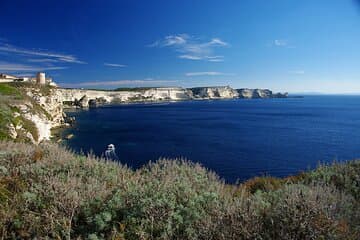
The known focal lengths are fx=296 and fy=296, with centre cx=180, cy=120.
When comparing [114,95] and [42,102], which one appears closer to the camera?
[42,102]

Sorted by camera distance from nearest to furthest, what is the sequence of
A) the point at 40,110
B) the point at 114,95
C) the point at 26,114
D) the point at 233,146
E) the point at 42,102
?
the point at 26,114 → the point at 233,146 → the point at 40,110 → the point at 42,102 → the point at 114,95

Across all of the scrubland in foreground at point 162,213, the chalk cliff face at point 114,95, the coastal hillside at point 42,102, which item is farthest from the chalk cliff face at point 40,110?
the chalk cliff face at point 114,95

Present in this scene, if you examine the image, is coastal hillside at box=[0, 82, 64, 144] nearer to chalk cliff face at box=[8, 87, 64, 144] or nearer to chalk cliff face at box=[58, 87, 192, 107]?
chalk cliff face at box=[8, 87, 64, 144]

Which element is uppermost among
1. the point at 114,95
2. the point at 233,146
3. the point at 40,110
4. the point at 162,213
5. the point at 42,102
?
the point at 114,95

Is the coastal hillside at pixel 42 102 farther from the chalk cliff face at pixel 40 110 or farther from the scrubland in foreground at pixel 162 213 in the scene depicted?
the scrubland in foreground at pixel 162 213

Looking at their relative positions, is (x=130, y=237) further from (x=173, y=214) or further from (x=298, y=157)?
(x=298, y=157)

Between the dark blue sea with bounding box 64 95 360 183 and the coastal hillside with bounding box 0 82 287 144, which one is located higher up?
the coastal hillside with bounding box 0 82 287 144

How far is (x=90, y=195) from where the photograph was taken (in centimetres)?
450

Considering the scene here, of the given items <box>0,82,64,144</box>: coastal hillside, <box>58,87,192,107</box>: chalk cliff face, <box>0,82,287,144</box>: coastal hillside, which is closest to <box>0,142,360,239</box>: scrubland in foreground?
<box>0,82,64,144</box>: coastal hillside

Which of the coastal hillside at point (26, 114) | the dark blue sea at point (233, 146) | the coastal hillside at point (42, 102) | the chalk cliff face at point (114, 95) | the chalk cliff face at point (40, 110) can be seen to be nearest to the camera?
the coastal hillside at point (26, 114)

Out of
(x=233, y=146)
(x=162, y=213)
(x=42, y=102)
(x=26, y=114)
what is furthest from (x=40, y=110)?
(x=162, y=213)

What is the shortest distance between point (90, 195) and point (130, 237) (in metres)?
1.16

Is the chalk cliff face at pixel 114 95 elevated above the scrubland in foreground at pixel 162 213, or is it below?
above

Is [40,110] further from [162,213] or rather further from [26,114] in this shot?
[162,213]
